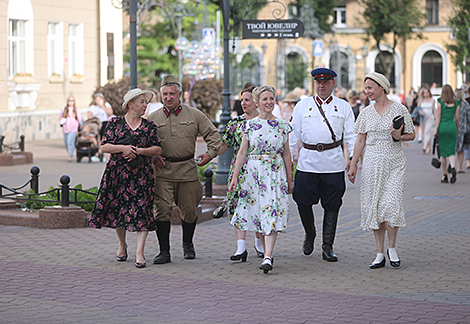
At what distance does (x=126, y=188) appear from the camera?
7996mm

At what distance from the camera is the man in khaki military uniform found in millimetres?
8133

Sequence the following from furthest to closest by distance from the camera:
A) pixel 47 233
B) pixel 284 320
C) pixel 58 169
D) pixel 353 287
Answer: pixel 58 169 → pixel 47 233 → pixel 353 287 → pixel 284 320

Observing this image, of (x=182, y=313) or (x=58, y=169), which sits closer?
(x=182, y=313)

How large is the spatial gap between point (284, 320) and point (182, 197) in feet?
8.60

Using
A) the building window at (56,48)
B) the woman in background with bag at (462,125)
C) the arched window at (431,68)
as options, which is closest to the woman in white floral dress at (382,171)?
the woman in background with bag at (462,125)

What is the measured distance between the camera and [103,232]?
32.5ft

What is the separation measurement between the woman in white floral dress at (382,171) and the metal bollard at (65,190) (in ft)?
12.1

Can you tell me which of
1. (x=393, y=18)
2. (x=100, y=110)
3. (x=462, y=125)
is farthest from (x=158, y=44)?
(x=462, y=125)

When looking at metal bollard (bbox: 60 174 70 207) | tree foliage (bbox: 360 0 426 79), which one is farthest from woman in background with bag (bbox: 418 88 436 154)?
tree foliage (bbox: 360 0 426 79)

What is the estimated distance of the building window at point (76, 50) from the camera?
99.2 feet

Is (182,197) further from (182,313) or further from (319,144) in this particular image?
(182,313)

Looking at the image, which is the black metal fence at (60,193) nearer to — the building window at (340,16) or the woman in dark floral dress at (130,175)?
the woman in dark floral dress at (130,175)

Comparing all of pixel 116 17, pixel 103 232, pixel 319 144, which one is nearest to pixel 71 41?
pixel 116 17

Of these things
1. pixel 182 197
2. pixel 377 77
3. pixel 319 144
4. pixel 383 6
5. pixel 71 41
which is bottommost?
pixel 182 197
